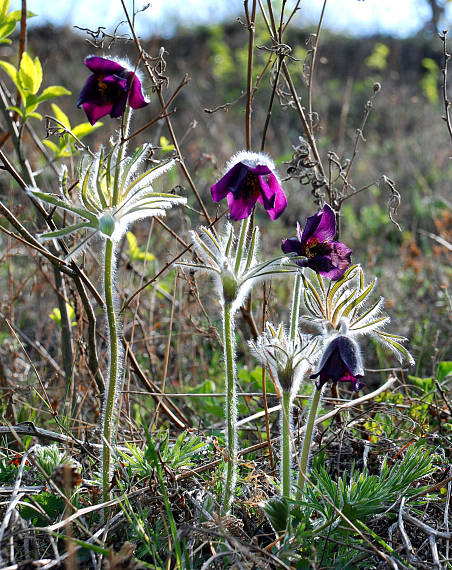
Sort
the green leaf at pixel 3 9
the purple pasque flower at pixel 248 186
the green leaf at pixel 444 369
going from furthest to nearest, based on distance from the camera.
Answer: the green leaf at pixel 444 369, the green leaf at pixel 3 9, the purple pasque flower at pixel 248 186

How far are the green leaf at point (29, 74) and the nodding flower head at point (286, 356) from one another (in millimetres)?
1076

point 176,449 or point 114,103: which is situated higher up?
point 114,103

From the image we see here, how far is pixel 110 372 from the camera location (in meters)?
1.57

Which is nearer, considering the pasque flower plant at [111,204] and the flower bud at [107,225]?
the flower bud at [107,225]

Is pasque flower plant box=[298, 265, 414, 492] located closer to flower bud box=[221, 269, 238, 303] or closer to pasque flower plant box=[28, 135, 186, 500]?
flower bud box=[221, 269, 238, 303]

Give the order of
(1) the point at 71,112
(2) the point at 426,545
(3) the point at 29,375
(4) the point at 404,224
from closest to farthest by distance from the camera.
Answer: (2) the point at 426,545, (3) the point at 29,375, (4) the point at 404,224, (1) the point at 71,112

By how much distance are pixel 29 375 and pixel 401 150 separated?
21.7 ft

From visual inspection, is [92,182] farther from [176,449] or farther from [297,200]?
[297,200]

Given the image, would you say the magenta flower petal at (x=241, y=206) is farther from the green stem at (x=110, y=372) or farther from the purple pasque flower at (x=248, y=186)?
the green stem at (x=110, y=372)

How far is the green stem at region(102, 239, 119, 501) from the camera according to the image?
154 centimetres

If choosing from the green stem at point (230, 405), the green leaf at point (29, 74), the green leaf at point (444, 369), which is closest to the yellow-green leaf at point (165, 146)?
the green leaf at point (29, 74)

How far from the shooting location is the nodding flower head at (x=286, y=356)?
59.8 inches

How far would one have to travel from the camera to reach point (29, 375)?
2.92 meters

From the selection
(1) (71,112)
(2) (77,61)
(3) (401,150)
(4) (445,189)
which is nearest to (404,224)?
(4) (445,189)
